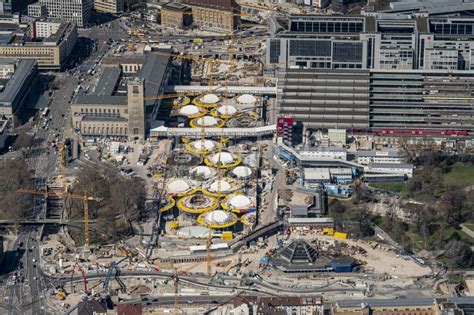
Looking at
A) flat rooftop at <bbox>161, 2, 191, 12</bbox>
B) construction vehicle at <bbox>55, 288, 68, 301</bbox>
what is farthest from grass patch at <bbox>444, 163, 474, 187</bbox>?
flat rooftop at <bbox>161, 2, 191, 12</bbox>

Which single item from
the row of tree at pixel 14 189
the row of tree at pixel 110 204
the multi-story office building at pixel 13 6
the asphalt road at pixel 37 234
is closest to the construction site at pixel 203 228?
the row of tree at pixel 110 204

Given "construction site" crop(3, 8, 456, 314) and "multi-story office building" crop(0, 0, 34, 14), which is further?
"multi-story office building" crop(0, 0, 34, 14)

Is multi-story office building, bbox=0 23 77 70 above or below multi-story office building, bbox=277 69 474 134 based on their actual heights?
above

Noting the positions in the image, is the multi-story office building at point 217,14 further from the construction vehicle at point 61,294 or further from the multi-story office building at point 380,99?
the construction vehicle at point 61,294

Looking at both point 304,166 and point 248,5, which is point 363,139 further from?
point 248,5

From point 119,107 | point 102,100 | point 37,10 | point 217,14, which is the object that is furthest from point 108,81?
point 217,14

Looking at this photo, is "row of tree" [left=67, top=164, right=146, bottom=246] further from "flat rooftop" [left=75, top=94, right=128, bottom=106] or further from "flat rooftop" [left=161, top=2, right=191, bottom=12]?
"flat rooftop" [left=161, top=2, right=191, bottom=12]
